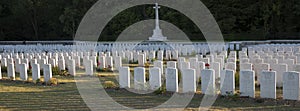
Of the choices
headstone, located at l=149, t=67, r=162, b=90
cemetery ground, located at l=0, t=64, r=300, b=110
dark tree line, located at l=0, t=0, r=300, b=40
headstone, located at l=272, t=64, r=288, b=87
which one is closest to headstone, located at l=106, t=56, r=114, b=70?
cemetery ground, located at l=0, t=64, r=300, b=110

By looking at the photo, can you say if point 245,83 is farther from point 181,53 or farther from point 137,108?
point 181,53

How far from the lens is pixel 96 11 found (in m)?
40.6

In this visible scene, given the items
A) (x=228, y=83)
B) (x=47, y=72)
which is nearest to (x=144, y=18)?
(x=47, y=72)

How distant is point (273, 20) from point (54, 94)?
31.0 meters

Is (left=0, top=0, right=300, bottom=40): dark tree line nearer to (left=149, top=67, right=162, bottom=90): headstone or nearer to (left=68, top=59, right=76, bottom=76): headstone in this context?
(left=68, top=59, right=76, bottom=76): headstone

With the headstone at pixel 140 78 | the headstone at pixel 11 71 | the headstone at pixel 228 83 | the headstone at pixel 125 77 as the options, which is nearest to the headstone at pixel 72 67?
the headstone at pixel 11 71

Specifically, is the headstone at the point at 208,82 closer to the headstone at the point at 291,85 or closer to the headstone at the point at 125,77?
the headstone at the point at 291,85

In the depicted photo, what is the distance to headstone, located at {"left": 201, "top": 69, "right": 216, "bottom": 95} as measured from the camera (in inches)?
338

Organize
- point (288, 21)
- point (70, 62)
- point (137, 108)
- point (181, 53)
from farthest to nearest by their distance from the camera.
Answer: point (288, 21), point (181, 53), point (70, 62), point (137, 108)

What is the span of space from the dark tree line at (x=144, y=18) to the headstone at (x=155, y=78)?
1020 inches

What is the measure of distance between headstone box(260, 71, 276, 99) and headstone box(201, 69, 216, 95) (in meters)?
1.08

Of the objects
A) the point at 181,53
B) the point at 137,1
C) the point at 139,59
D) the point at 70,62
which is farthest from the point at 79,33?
the point at 70,62

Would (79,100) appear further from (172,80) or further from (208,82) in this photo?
(208,82)

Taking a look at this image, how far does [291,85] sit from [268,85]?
0.47 m
